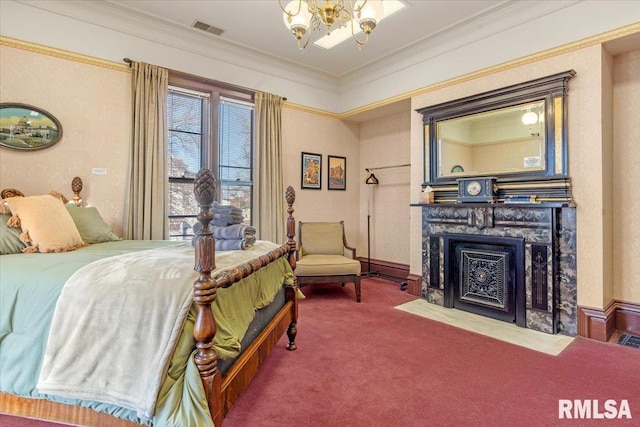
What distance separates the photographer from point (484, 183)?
3.59 meters

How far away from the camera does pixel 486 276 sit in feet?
11.6

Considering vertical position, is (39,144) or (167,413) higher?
(39,144)

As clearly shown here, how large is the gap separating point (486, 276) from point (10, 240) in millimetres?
4293

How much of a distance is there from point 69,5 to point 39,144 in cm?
149

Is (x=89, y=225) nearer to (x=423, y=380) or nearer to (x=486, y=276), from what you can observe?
(x=423, y=380)

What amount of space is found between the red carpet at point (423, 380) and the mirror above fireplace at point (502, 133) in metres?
1.77

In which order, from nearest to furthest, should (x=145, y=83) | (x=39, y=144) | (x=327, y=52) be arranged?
(x=39, y=144) → (x=145, y=83) → (x=327, y=52)

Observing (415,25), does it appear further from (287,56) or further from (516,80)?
(287,56)

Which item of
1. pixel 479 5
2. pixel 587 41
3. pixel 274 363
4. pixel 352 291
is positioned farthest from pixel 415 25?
pixel 274 363

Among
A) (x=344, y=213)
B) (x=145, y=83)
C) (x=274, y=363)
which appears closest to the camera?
(x=274, y=363)

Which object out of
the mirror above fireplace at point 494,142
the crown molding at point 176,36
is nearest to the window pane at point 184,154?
the crown molding at point 176,36

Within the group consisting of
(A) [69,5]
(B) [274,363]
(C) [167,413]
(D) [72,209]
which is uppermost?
(A) [69,5]

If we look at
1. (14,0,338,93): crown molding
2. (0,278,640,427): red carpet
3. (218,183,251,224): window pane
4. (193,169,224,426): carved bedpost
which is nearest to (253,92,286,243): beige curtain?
(218,183,251,224): window pane

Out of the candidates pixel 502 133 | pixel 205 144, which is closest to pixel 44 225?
pixel 205 144
